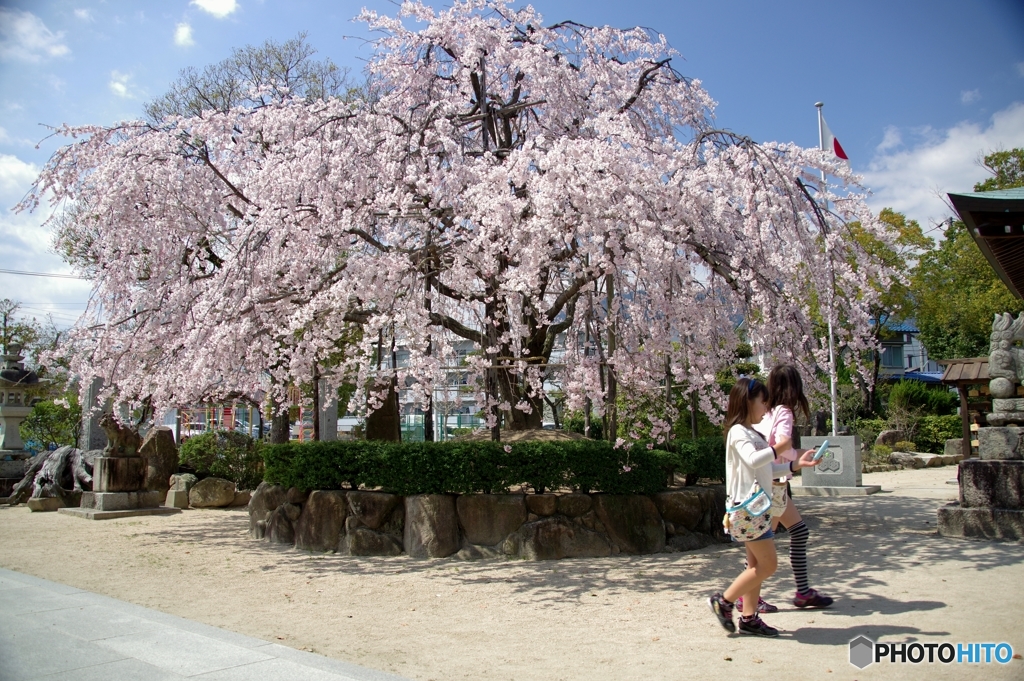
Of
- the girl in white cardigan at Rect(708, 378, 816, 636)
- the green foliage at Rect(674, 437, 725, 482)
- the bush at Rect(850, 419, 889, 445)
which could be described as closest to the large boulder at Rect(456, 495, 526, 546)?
the green foliage at Rect(674, 437, 725, 482)

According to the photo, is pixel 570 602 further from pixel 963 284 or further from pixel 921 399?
pixel 963 284

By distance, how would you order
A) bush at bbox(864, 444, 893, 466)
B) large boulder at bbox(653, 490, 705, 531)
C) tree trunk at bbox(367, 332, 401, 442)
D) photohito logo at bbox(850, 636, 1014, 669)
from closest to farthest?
photohito logo at bbox(850, 636, 1014, 669)
large boulder at bbox(653, 490, 705, 531)
tree trunk at bbox(367, 332, 401, 442)
bush at bbox(864, 444, 893, 466)

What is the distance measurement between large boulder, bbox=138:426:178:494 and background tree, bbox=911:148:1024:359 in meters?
24.7

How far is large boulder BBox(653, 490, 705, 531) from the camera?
26.2ft

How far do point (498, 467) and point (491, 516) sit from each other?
52cm

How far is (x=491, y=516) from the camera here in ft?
24.8

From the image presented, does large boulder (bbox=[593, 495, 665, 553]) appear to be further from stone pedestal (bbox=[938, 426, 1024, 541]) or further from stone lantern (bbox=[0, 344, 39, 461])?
stone lantern (bbox=[0, 344, 39, 461])

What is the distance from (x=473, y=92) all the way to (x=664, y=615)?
7.93 meters

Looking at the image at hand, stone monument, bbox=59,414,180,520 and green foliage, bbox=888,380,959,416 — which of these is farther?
green foliage, bbox=888,380,959,416

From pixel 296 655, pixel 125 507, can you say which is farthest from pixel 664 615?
pixel 125 507

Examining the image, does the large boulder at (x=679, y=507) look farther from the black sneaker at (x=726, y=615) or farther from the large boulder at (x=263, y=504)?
the large boulder at (x=263, y=504)

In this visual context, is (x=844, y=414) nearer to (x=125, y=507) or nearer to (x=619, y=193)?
(x=619, y=193)

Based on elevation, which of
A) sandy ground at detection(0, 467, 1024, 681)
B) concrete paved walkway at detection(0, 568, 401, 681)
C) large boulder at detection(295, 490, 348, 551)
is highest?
large boulder at detection(295, 490, 348, 551)

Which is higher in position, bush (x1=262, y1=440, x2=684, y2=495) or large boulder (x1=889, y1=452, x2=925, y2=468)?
bush (x1=262, y1=440, x2=684, y2=495)
